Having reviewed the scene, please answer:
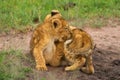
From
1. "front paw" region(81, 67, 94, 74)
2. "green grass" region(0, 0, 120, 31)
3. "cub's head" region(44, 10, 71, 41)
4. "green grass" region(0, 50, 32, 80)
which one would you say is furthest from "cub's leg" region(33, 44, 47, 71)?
"green grass" region(0, 0, 120, 31)

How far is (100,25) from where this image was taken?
8.48 m

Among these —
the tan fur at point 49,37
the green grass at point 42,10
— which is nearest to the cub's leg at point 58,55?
the tan fur at point 49,37

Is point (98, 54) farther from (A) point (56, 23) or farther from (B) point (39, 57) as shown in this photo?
(B) point (39, 57)

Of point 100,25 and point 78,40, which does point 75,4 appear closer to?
point 100,25

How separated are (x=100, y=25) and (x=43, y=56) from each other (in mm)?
2521

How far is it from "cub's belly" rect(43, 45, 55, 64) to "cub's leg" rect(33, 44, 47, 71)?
0.09 meters

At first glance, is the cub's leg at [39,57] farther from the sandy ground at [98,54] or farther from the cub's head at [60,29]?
the cub's head at [60,29]

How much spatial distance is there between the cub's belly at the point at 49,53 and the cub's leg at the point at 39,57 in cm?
9

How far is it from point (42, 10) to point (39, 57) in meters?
2.73

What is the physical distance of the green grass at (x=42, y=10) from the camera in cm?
808

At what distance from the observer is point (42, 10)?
342 inches

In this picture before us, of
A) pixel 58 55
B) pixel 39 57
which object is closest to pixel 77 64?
pixel 58 55

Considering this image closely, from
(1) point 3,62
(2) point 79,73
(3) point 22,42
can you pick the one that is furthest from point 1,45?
Result: (2) point 79,73

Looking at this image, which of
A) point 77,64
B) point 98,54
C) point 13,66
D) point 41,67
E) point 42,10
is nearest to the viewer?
point 13,66
